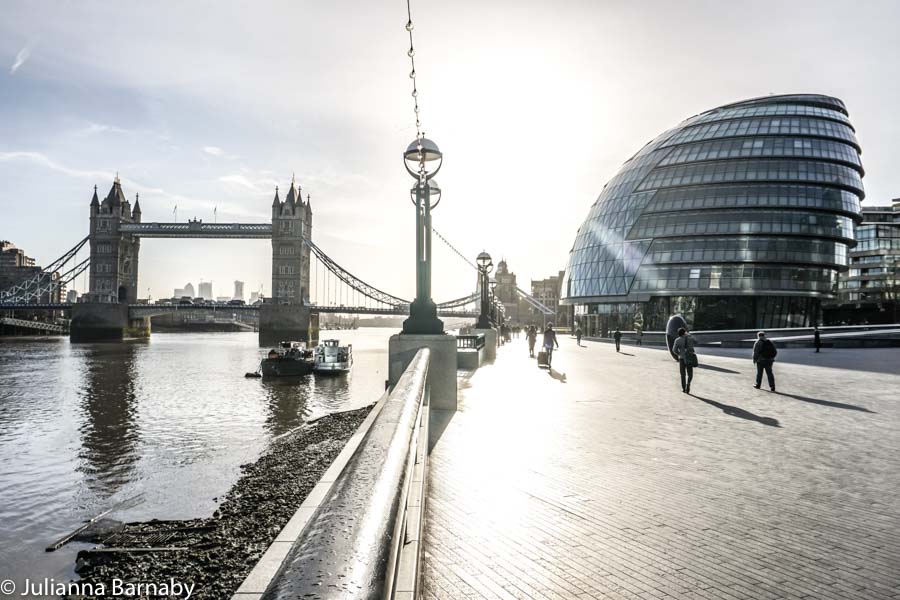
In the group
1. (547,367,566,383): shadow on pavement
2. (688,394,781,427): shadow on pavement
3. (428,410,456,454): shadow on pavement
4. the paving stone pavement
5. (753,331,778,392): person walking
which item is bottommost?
(547,367,566,383): shadow on pavement

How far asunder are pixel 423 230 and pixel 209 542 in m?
6.74

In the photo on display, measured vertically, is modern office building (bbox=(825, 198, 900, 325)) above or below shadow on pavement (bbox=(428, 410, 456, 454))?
above

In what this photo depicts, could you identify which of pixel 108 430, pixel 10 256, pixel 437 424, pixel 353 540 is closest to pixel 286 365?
pixel 108 430

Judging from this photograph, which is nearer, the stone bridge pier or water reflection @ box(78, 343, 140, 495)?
water reflection @ box(78, 343, 140, 495)

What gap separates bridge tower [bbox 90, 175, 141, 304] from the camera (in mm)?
112750

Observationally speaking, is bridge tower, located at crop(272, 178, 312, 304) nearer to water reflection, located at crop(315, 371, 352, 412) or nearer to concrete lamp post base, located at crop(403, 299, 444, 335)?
water reflection, located at crop(315, 371, 352, 412)

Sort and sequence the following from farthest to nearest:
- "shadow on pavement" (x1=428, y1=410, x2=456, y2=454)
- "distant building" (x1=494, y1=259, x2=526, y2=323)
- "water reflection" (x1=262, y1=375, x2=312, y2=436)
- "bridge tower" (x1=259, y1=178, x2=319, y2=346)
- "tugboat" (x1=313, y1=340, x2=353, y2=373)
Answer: "distant building" (x1=494, y1=259, x2=526, y2=323)
"bridge tower" (x1=259, y1=178, x2=319, y2=346)
"tugboat" (x1=313, y1=340, x2=353, y2=373)
"water reflection" (x1=262, y1=375, x2=312, y2=436)
"shadow on pavement" (x1=428, y1=410, x2=456, y2=454)

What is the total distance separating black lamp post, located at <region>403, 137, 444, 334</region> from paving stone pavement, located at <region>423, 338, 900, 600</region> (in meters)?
1.68

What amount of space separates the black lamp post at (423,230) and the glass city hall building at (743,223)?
5181cm

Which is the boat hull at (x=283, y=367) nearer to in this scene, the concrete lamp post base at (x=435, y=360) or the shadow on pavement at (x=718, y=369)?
the shadow on pavement at (x=718, y=369)

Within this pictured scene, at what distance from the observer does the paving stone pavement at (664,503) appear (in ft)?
12.8

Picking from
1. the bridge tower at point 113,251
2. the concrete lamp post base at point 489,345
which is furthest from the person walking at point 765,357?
the bridge tower at point 113,251

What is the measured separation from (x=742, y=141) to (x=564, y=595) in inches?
2609

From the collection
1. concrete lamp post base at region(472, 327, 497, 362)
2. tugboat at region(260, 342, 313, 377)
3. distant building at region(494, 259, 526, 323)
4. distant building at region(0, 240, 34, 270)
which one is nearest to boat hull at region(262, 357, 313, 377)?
tugboat at region(260, 342, 313, 377)
